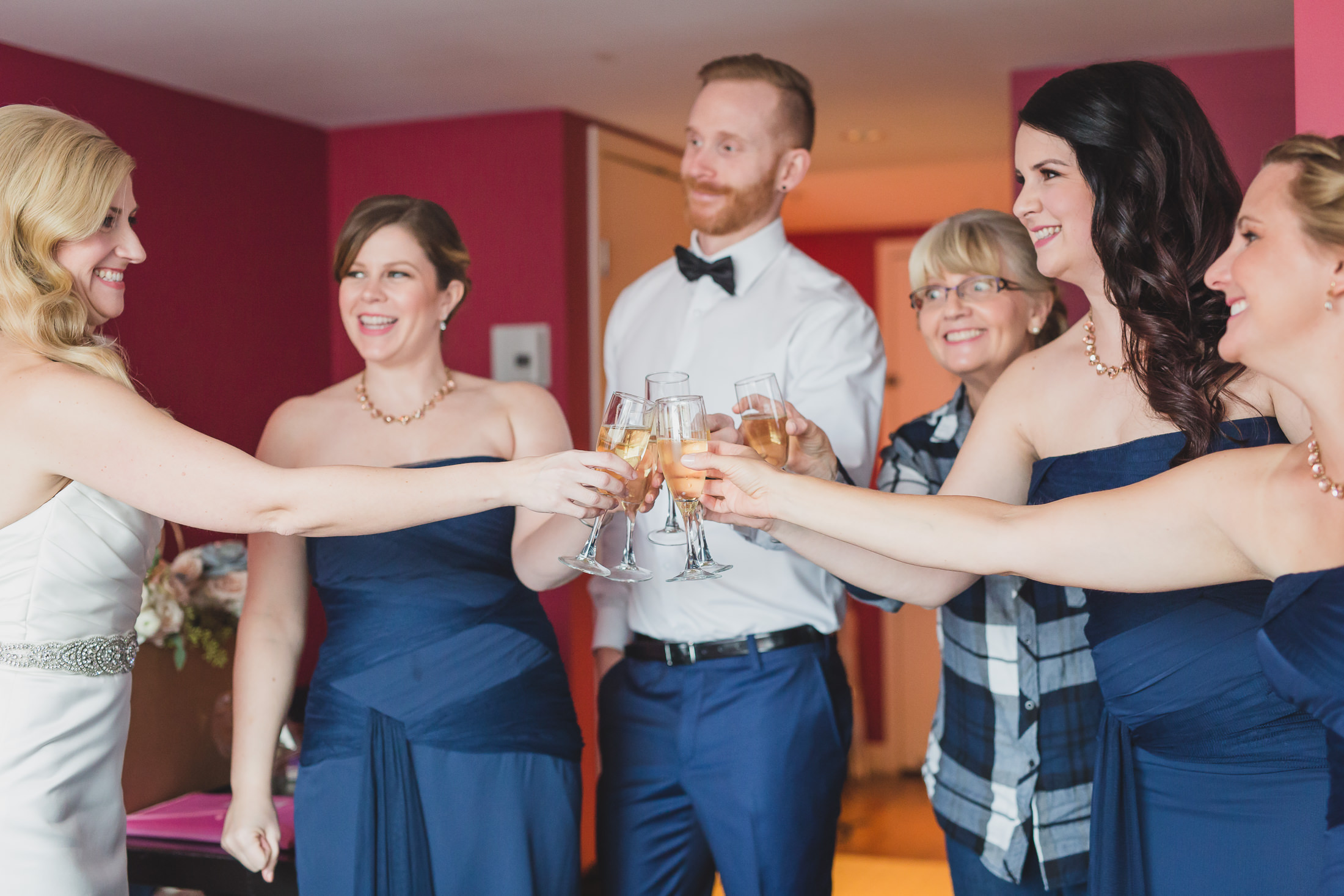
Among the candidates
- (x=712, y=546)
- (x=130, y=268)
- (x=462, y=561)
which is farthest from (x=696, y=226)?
(x=130, y=268)

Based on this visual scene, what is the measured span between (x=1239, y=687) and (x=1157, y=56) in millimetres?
2990

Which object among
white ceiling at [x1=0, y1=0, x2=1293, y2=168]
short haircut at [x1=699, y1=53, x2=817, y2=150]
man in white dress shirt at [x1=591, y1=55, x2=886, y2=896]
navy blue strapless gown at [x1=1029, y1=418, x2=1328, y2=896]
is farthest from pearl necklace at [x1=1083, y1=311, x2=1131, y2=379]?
white ceiling at [x1=0, y1=0, x2=1293, y2=168]

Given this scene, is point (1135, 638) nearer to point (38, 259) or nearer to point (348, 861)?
point (348, 861)

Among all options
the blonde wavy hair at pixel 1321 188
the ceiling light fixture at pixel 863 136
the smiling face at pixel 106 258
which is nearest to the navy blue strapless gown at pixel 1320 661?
the blonde wavy hair at pixel 1321 188

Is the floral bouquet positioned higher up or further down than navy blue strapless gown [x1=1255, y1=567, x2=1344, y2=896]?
further down

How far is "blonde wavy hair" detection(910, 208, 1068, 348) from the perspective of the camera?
2.41 meters

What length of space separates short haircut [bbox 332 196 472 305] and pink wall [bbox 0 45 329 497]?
5.65ft

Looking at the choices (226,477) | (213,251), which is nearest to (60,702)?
(226,477)

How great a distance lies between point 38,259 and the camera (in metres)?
1.80

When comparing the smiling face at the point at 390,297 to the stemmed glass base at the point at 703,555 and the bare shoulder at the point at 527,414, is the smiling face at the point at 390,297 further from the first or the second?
the stemmed glass base at the point at 703,555

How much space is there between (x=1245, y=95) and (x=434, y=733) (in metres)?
3.43

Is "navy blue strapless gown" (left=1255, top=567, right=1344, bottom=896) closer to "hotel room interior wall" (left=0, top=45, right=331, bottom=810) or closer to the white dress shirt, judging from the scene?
the white dress shirt

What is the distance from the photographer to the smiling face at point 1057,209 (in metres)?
1.86

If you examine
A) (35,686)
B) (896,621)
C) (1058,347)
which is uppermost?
(1058,347)
